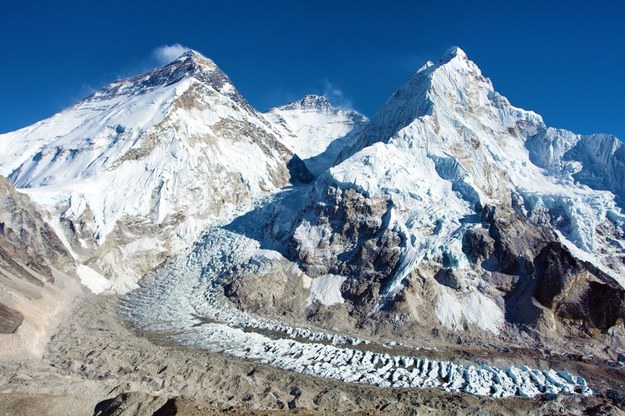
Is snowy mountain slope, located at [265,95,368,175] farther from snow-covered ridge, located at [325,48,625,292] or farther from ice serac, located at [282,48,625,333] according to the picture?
ice serac, located at [282,48,625,333]

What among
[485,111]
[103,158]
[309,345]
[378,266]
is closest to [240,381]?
[309,345]

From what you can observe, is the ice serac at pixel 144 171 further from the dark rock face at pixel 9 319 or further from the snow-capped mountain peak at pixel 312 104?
the snow-capped mountain peak at pixel 312 104

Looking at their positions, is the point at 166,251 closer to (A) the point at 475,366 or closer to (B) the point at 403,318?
(B) the point at 403,318

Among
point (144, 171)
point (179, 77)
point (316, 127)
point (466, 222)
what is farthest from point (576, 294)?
point (179, 77)

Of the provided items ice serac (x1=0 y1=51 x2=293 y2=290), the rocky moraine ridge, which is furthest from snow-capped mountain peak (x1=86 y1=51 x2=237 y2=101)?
the rocky moraine ridge

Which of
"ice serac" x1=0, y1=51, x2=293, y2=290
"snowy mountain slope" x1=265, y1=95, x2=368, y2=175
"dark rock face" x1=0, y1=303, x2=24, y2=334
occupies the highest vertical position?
"snowy mountain slope" x1=265, y1=95, x2=368, y2=175

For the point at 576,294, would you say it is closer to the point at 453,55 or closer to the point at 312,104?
the point at 453,55
